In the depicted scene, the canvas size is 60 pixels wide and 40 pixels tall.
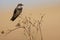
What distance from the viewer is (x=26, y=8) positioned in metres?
1.85

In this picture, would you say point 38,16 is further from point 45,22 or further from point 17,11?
point 17,11

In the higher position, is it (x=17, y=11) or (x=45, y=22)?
(x=17, y=11)

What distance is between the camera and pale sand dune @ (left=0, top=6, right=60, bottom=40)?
1796 millimetres

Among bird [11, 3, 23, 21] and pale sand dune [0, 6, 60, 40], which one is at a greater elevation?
bird [11, 3, 23, 21]

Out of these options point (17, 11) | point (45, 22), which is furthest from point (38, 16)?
point (17, 11)

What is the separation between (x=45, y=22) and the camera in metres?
1.82

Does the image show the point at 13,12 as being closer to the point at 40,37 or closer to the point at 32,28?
the point at 32,28

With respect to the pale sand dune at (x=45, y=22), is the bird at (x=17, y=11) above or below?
above

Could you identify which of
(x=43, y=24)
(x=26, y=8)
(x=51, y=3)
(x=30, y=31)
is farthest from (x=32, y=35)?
(x=51, y=3)

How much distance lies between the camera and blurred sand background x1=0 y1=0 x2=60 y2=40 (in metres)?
1.80

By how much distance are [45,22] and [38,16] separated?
0.10 m

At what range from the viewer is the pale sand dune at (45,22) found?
5.89 feet

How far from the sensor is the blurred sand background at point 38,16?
1.80m

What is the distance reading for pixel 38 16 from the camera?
182cm
